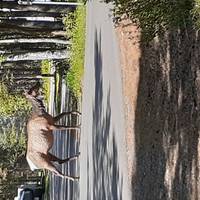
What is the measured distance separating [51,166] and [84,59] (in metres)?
4.00

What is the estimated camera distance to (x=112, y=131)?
1446 cm

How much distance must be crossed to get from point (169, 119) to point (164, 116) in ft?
0.92

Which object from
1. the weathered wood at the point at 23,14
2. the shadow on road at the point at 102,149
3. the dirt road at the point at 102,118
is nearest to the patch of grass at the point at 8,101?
the weathered wood at the point at 23,14

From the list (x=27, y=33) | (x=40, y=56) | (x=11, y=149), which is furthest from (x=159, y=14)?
(x=11, y=149)

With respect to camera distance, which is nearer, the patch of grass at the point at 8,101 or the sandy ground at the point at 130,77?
the sandy ground at the point at 130,77

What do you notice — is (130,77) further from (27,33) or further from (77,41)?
(27,33)

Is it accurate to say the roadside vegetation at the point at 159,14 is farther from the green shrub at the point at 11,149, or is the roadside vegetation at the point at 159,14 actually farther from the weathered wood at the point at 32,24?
the green shrub at the point at 11,149

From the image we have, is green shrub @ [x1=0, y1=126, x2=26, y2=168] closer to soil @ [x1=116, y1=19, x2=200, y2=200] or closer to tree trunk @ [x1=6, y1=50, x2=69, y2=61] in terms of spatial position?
tree trunk @ [x1=6, y1=50, x2=69, y2=61]

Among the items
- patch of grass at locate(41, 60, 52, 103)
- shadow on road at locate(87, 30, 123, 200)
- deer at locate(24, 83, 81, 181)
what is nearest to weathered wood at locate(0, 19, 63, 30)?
deer at locate(24, 83, 81, 181)

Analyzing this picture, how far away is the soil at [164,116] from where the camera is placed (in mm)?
8727

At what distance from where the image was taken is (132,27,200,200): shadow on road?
8.71m

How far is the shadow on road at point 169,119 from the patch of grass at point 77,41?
8.65m

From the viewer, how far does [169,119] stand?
31.9 ft

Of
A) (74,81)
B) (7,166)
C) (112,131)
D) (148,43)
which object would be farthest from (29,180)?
(148,43)
